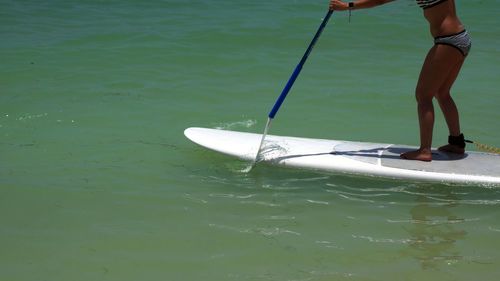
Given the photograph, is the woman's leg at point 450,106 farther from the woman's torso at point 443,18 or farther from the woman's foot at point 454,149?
the woman's torso at point 443,18

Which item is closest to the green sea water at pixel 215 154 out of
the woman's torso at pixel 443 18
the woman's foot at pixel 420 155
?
the woman's foot at pixel 420 155

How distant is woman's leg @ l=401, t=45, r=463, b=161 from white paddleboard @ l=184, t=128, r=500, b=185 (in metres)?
0.28

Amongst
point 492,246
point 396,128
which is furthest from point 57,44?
point 492,246

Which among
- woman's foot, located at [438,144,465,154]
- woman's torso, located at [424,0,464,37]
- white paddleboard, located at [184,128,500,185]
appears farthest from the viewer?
woman's foot, located at [438,144,465,154]

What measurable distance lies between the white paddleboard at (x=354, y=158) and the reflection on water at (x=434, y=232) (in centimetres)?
22

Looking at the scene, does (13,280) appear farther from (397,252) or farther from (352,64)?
(352,64)

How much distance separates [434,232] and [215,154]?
7.13 feet

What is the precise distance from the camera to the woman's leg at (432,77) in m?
5.07

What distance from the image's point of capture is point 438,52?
5.07 metres

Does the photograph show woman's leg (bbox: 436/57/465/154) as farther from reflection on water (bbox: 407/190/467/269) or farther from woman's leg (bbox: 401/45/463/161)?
reflection on water (bbox: 407/190/467/269)

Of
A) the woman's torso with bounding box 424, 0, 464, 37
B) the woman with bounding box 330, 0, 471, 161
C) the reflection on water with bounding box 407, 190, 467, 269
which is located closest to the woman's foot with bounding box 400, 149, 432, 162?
the woman with bounding box 330, 0, 471, 161

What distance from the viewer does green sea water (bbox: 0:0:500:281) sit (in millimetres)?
4160

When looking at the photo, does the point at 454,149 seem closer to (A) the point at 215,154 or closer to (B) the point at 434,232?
(B) the point at 434,232

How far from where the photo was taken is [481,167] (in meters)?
5.36
